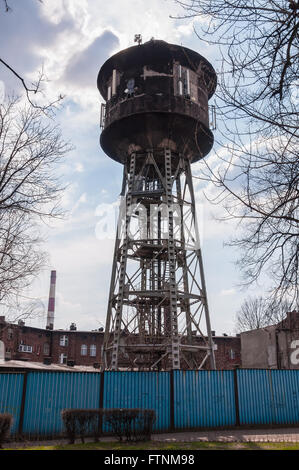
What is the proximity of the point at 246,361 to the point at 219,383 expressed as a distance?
2092cm

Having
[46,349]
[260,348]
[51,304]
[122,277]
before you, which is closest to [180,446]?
[122,277]

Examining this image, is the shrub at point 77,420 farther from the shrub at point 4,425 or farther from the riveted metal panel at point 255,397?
the riveted metal panel at point 255,397

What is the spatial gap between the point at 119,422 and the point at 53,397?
286cm

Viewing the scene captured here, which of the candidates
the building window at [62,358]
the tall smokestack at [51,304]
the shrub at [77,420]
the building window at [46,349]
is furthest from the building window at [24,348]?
the shrub at [77,420]

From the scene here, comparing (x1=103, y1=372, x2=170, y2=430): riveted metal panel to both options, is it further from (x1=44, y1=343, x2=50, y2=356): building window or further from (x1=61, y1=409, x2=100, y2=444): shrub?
(x1=44, y1=343, x2=50, y2=356): building window

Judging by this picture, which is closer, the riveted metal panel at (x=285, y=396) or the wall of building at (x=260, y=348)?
the riveted metal panel at (x=285, y=396)

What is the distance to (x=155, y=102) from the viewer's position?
55.5 ft

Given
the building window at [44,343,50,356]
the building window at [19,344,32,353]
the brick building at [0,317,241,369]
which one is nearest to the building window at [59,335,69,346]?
the brick building at [0,317,241,369]

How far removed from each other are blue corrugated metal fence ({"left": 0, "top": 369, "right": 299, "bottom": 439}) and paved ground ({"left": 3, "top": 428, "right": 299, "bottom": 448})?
0.54 m

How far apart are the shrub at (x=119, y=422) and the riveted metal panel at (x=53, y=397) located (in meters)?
1.66

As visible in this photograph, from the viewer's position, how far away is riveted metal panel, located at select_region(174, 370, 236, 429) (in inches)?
537

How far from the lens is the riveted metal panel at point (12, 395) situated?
12120 millimetres

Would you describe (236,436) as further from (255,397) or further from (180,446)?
(180,446)
